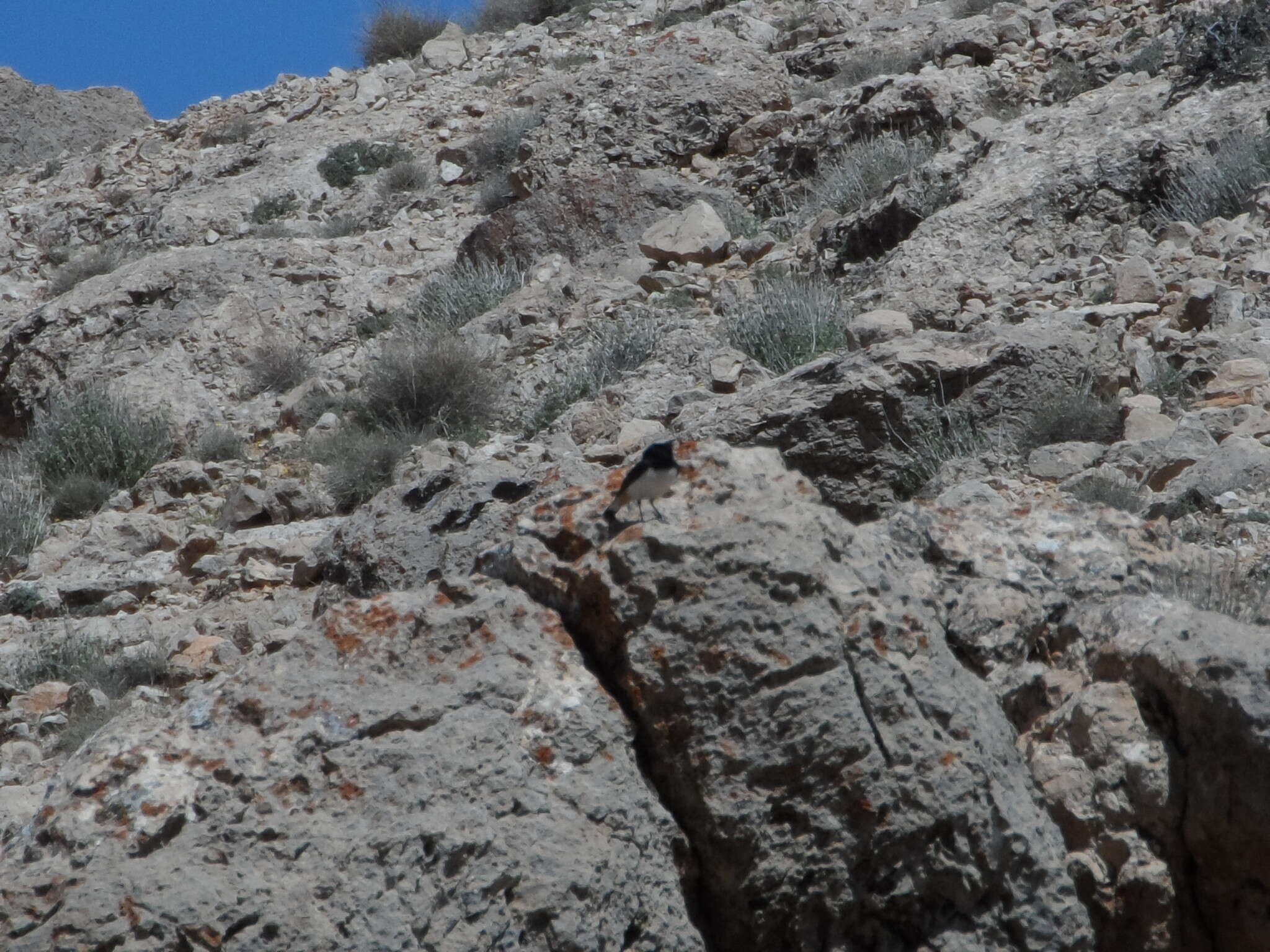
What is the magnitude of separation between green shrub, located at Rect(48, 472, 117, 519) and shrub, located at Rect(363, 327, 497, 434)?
1645mm

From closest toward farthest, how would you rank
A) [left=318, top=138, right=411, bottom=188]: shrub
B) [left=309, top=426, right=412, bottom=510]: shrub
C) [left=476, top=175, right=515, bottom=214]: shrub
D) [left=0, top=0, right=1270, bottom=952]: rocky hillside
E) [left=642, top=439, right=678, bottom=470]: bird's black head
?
[left=0, top=0, right=1270, bottom=952]: rocky hillside < [left=642, top=439, right=678, bottom=470]: bird's black head < [left=309, top=426, right=412, bottom=510]: shrub < [left=476, top=175, right=515, bottom=214]: shrub < [left=318, top=138, right=411, bottom=188]: shrub

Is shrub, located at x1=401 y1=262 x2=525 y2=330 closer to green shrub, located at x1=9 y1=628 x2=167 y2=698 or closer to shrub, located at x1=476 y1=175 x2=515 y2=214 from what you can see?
shrub, located at x1=476 y1=175 x2=515 y2=214

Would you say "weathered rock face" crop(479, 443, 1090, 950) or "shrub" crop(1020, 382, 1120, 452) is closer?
"weathered rock face" crop(479, 443, 1090, 950)

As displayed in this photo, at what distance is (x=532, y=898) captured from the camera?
237 cm

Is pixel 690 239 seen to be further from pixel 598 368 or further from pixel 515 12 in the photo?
pixel 515 12

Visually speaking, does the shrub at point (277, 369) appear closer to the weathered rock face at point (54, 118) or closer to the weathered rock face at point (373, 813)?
the weathered rock face at point (373, 813)

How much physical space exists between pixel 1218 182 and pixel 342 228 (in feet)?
24.9

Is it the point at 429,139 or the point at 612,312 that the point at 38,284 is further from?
the point at 612,312

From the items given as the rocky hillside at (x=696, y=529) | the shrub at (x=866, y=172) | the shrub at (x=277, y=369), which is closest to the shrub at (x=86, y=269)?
the rocky hillside at (x=696, y=529)

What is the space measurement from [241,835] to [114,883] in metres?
0.23

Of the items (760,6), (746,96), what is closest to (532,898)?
(746,96)

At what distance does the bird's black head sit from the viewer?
2.64 m

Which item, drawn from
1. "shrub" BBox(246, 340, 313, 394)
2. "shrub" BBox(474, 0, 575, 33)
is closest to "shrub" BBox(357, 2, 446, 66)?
"shrub" BBox(474, 0, 575, 33)

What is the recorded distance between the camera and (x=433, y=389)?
25.3 ft
